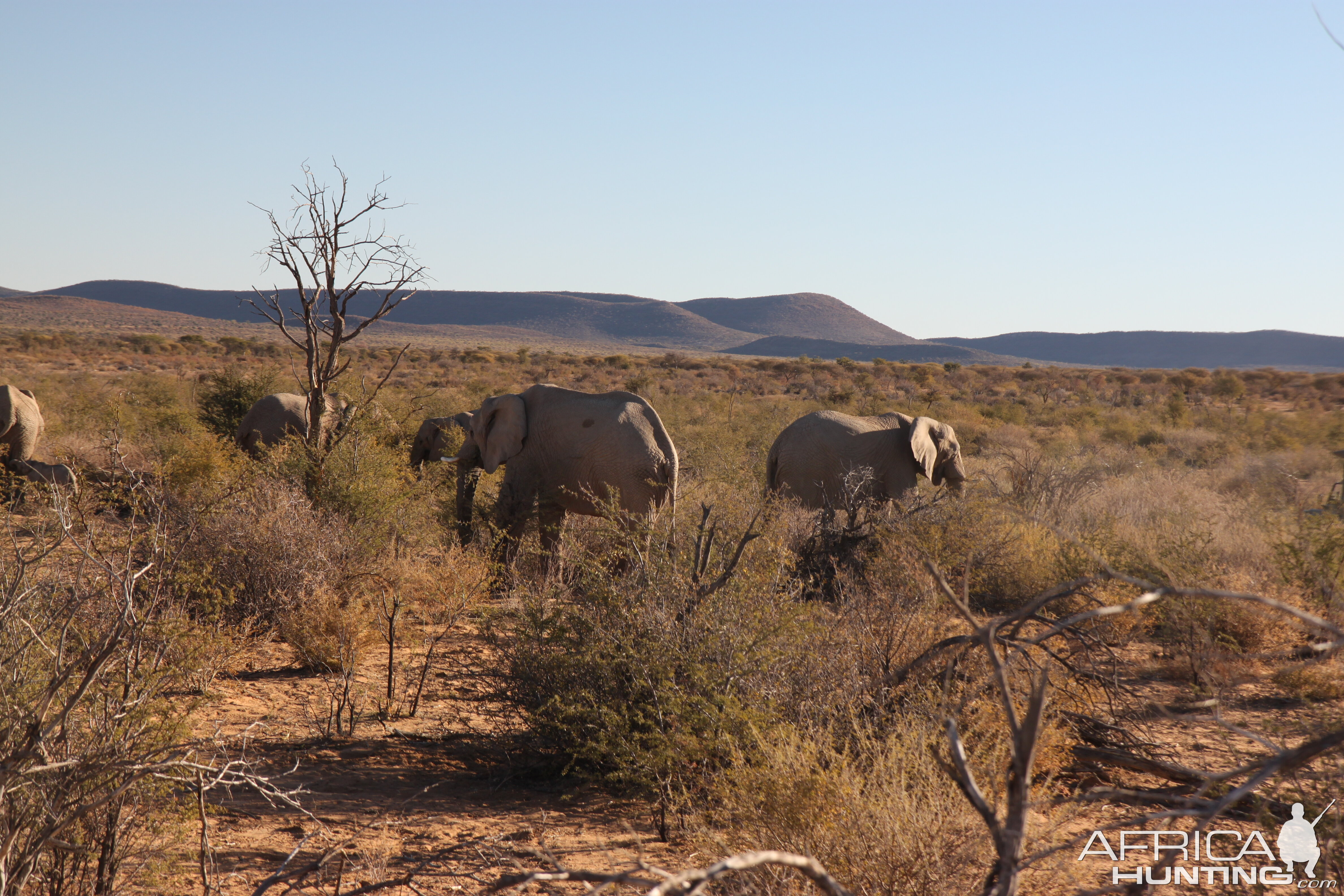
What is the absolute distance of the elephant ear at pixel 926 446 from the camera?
1102cm

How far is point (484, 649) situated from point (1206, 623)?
5.69 metres

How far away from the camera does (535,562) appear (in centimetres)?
939

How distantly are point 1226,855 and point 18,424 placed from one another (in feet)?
44.0

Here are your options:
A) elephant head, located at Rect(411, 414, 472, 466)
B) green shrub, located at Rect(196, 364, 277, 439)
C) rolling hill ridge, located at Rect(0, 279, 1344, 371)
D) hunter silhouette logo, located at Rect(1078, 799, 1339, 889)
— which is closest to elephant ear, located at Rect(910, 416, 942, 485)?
elephant head, located at Rect(411, 414, 472, 466)

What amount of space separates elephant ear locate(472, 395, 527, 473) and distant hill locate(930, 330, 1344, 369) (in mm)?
169234

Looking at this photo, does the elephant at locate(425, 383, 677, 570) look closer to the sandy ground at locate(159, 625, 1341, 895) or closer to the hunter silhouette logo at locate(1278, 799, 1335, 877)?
the sandy ground at locate(159, 625, 1341, 895)

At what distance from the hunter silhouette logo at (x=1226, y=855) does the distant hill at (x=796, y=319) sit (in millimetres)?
170400

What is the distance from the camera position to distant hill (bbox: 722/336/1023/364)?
15462 cm

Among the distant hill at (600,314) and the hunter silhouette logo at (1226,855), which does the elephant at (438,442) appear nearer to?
the hunter silhouette logo at (1226,855)

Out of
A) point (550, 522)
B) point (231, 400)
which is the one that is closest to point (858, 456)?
point (550, 522)

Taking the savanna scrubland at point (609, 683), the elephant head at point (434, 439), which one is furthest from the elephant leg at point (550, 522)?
the elephant head at point (434, 439)

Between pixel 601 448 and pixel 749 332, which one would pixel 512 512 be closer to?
pixel 601 448

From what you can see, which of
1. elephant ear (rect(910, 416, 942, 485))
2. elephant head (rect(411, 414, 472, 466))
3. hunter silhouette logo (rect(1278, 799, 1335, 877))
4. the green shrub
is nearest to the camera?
hunter silhouette logo (rect(1278, 799, 1335, 877))

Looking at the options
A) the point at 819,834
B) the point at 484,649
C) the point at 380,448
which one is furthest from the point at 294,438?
the point at 819,834
